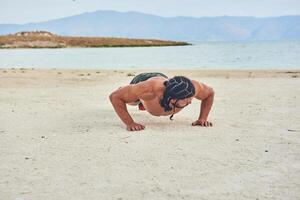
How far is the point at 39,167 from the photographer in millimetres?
5113

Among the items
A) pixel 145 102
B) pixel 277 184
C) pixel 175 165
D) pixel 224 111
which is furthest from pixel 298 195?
pixel 224 111

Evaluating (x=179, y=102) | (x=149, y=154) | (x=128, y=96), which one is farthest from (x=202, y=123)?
(x=149, y=154)

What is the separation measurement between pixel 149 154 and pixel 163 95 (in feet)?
3.88

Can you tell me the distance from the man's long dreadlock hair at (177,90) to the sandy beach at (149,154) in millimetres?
506

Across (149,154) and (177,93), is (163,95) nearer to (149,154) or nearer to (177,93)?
(177,93)

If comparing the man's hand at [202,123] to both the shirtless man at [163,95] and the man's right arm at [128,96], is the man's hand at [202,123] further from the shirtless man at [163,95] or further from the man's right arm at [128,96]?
the man's right arm at [128,96]

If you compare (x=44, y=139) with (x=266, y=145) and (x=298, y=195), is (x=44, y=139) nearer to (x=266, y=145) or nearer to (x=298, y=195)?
(x=266, y=145)

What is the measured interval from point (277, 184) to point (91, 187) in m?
1.61

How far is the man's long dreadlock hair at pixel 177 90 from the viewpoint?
6426 mm

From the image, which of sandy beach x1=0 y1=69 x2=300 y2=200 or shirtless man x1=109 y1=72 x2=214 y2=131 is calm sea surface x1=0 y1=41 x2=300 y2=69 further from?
shirtless man x1=109 y1=72 x2=214 y2=131

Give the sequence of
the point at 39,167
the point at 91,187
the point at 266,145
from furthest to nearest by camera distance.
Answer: the point at 266,145, the point at 39,167, the point at 91,187

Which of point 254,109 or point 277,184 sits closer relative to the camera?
point 277,184

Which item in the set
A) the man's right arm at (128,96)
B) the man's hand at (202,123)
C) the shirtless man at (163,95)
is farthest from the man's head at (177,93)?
the man's hand at (202,123)

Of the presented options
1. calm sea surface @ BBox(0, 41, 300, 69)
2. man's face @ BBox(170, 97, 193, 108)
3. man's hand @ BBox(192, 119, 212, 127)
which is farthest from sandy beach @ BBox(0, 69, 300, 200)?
calm sea surface @ BBox(0, 41, 300, 69)
